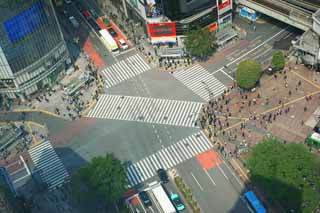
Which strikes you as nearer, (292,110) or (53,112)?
(292,110)

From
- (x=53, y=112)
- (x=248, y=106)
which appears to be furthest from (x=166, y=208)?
(x=53, y=112)

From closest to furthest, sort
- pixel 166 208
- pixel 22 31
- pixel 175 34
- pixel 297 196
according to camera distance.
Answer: pixel 297 196
pixel 166 208
pixel 22 31
pixel 175 34

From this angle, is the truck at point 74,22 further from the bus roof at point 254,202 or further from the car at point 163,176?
the bus roof at point 254,202

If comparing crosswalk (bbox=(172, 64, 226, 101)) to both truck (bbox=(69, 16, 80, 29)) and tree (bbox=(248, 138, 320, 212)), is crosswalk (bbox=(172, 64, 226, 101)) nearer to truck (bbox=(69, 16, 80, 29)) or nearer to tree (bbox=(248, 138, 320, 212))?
tree (bbox=(248, 138, 320, 212))

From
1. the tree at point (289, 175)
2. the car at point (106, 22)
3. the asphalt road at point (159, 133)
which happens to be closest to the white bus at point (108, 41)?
the asphalt road at point (159, 133)

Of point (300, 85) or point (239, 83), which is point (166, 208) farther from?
point (300, 85)

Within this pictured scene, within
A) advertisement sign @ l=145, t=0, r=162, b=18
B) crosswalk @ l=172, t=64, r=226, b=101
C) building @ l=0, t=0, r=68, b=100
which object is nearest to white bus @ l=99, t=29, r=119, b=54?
building @ l=0, t=0, r=68, b=100

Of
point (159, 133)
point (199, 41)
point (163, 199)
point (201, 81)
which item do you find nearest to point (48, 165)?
point (159, 133)
